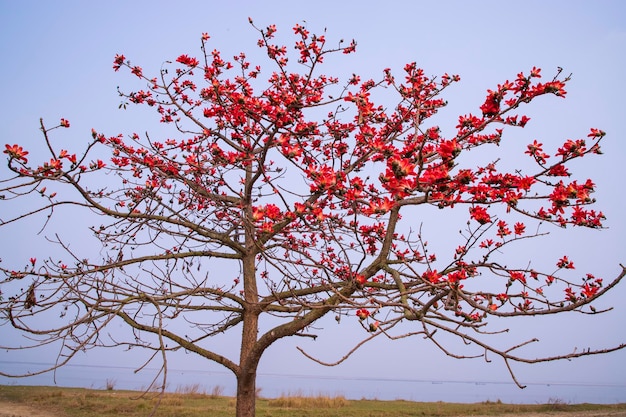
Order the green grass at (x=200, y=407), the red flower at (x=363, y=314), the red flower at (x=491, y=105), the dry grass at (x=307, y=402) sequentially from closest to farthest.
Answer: the red flower at (x=363, y=314), the red flower at (x=491, y=105), the green grass at (x=200, y=407), the dry grass at (x=307, y=402)

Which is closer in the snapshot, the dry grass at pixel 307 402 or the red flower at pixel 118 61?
the red flower at pixel 118 61

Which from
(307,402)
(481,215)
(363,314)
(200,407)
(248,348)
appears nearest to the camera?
(363,314)

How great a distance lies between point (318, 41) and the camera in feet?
17.7

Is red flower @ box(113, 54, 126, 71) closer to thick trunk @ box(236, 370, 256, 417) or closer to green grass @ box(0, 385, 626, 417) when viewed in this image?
thick trunk @ box(236, 370, 256, 417)

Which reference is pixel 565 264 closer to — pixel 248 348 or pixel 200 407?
pixel 248 348

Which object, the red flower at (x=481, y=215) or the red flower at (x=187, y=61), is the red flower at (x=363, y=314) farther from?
the red flower at (x=187, y=61)

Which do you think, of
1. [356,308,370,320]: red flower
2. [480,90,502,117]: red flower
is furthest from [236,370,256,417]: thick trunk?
[480,90,502,117]: red flower

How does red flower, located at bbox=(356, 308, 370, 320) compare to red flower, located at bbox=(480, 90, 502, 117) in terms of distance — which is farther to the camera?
red flower, located at bbox=(480, 90, 502, 117)

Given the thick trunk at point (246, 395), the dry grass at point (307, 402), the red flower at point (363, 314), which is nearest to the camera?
the red flower at point (363, 314)

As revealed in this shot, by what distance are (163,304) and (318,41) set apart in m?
3.65

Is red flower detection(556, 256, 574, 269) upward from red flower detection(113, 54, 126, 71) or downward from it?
downward

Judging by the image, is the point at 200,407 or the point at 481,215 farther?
the point at 200,407

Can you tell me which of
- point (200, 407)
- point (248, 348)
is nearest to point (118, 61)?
point (248, 348)

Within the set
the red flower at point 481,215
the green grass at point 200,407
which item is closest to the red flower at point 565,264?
the red flower at point 481,215
